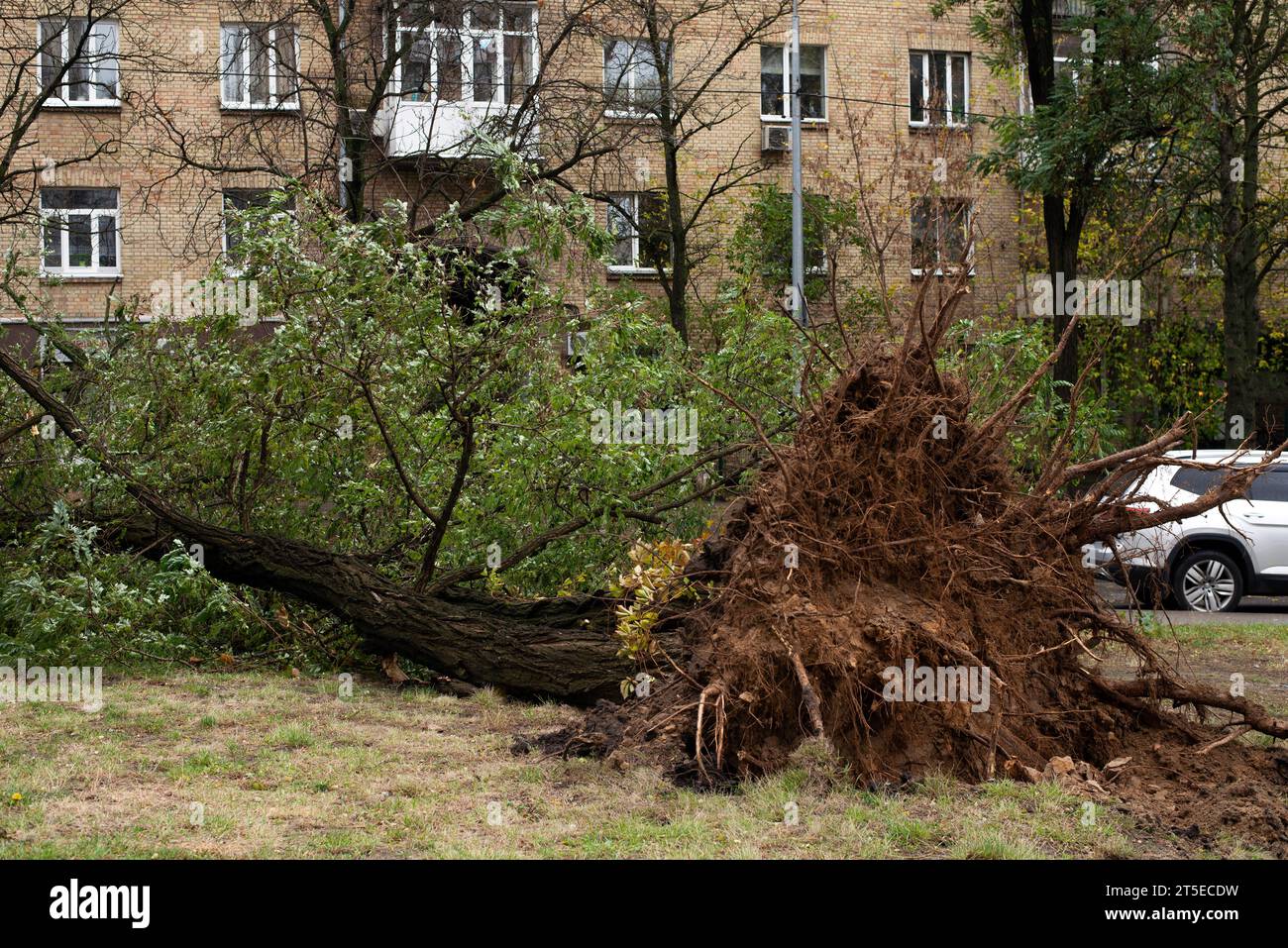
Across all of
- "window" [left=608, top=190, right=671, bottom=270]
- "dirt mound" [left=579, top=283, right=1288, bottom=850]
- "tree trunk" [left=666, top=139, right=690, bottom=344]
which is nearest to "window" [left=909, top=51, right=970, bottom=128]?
"window" [left=608, top=190, right=671, bottom=270]

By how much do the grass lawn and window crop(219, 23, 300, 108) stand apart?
1047cm

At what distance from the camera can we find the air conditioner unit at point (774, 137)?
25.7 metres

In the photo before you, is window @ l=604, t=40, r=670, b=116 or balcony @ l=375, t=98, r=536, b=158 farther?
window @ l=604, t=40, r=670, b=116

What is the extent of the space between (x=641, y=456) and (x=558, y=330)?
118 centimetres

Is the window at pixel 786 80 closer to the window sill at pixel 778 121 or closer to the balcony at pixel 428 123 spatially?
the window sill at pixel 778 121

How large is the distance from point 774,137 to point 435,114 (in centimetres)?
1048

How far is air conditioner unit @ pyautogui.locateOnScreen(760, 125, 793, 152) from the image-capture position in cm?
2569

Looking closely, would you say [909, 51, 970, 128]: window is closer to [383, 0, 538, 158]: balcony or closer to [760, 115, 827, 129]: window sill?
[760, 115, 827, 129]: window sill

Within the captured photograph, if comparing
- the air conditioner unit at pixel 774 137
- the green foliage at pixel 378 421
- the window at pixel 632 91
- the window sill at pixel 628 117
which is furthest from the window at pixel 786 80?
the green foliage at pixel 378 421

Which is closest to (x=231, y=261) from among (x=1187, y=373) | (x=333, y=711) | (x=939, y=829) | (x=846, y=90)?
(x=333, y=711)

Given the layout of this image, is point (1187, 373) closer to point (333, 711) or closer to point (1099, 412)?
point (1099, 412)

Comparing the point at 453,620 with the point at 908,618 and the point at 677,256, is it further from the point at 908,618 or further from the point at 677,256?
the point at 677,256

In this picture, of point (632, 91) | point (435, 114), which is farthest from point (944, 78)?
point (435, 114)

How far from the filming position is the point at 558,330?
32.0ft
